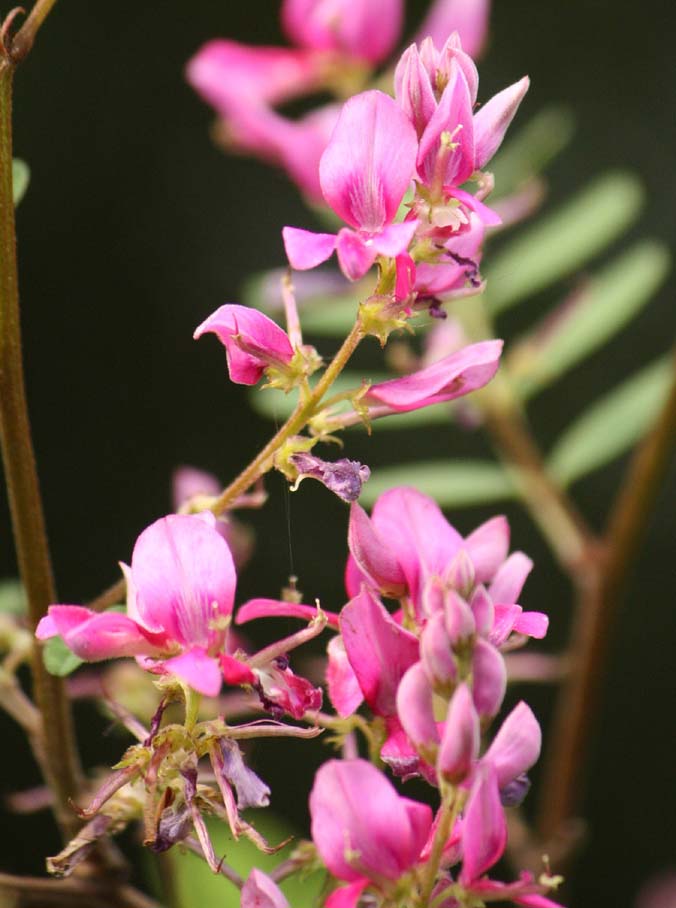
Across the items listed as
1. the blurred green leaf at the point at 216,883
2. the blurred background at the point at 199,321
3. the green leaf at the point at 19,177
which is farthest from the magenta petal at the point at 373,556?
the blurred background at the point at 199,321

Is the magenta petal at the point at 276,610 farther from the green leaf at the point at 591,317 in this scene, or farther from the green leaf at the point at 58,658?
the green leaf at the point at 591,317

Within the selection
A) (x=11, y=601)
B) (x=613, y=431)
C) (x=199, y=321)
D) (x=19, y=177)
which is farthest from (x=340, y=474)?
(x=199, y=321)

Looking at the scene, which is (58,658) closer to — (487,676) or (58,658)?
(58,658)

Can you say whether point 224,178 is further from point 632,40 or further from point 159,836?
point 159,836

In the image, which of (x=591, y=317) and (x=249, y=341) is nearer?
(x=249, y=341)

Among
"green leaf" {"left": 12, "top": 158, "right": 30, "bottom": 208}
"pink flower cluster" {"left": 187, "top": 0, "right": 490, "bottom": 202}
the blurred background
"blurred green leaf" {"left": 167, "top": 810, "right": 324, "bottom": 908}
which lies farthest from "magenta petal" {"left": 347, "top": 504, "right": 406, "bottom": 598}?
the blurred background

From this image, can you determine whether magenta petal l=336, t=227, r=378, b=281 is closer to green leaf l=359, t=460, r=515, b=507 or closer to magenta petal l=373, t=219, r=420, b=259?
magenta petal l=373, t=219, r=420, b=259
